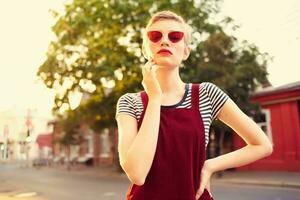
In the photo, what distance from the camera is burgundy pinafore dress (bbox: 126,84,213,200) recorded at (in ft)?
3.97

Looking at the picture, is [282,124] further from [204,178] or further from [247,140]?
[204,178]

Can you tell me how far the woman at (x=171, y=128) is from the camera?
1185 mm

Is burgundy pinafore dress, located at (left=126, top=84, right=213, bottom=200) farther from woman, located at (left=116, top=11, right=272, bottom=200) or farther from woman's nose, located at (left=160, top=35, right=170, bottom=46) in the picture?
woman's nose, located at (left=160, top=35, right=170, bottom=46)

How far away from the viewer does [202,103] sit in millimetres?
1354

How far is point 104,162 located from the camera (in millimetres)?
31547

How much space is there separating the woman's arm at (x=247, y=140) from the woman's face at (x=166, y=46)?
0.27 metres

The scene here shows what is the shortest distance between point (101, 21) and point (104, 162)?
1667cm

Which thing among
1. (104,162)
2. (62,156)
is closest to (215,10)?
(104,162)

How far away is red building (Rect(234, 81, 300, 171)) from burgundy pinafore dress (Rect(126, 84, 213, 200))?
52.6 ft

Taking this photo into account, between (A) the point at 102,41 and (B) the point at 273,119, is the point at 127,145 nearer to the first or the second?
(A) the point at 102,41

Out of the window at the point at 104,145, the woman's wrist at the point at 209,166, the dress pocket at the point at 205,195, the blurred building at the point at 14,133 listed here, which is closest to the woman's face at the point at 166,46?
the woman's wrist at the point at 209,166

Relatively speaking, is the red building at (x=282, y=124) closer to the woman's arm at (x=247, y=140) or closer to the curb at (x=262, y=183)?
the curb at (x=262, y=183)

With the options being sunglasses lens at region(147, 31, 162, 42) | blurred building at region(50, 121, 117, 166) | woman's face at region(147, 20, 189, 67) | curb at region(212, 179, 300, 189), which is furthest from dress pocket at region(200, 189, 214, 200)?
blurred building at region(50, 121, 117, 166)

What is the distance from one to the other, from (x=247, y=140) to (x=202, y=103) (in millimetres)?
232
